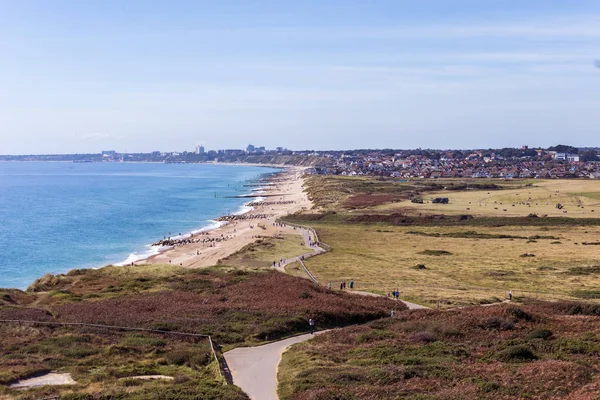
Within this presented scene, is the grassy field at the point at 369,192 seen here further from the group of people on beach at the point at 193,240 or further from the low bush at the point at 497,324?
the low bush at the point at 497,324

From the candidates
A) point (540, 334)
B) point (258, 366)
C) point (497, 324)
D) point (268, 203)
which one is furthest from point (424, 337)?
point (268, 203)

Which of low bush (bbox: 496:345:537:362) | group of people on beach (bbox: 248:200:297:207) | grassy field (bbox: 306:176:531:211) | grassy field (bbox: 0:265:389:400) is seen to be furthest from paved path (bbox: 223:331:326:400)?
group of people on beach (bbox: 248:200:297:207)

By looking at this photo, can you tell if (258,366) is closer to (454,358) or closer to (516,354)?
(454,358)

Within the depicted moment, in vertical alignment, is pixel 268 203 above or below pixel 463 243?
below

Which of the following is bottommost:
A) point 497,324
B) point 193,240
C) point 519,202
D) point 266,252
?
point 193,240

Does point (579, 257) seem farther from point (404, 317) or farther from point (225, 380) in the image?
point (225, 380)

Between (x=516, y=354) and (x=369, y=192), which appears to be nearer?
(x=516, y=354)
